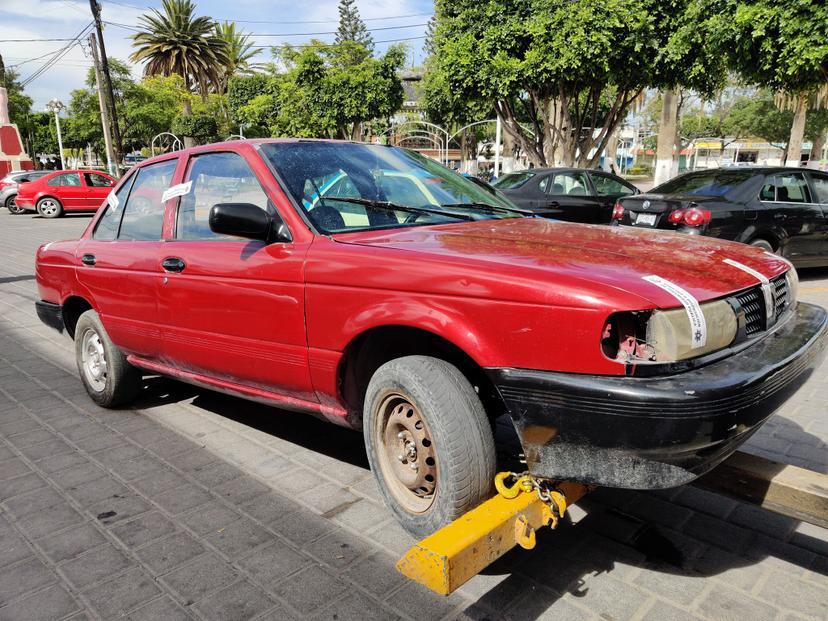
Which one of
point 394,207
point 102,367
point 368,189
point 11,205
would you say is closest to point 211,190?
point 368,189

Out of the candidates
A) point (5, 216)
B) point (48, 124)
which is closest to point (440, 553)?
point (5, 216)

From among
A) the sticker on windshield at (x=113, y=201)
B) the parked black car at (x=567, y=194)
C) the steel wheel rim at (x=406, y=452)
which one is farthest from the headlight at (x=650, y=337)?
the parked black car at (x=567, y=194)

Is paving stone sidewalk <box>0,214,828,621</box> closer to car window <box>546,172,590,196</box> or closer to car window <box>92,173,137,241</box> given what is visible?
car window <box>92,173,137,241</box>

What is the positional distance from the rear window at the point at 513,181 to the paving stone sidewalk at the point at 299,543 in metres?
7.82

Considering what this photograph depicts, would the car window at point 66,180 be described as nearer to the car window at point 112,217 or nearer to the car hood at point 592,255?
the car window at point 112,217

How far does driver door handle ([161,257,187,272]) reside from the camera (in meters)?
3.37

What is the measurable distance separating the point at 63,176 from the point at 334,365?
24031 mm

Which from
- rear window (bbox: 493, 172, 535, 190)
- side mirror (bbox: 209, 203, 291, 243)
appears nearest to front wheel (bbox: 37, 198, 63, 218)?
rear window (bbox: 493, 172, 535, 190)

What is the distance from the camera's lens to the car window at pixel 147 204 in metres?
3.78

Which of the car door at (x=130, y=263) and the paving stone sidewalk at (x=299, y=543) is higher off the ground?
the car door at (x=130, y=263)

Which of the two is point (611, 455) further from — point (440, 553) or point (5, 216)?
point (5, 216)

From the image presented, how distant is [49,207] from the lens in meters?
22.7

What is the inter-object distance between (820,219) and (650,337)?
7890 millimetres

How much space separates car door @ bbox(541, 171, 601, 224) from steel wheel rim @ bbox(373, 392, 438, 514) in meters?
8.74
